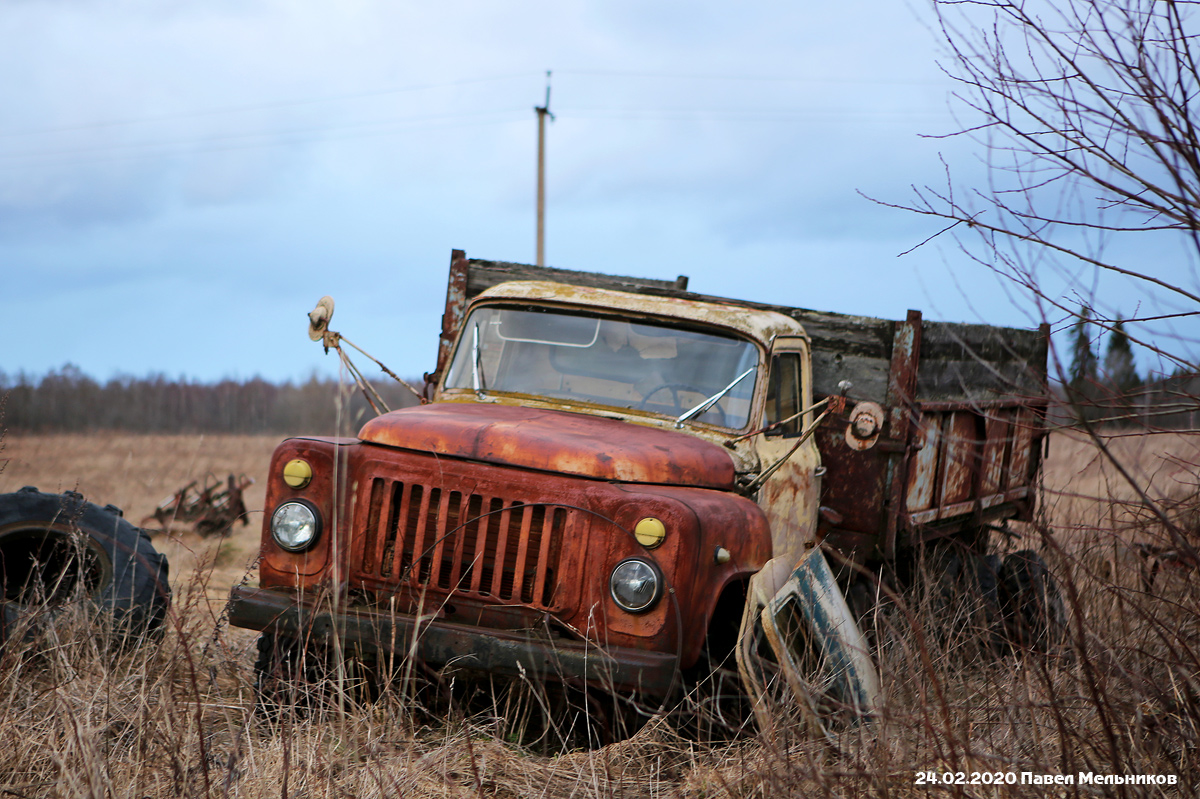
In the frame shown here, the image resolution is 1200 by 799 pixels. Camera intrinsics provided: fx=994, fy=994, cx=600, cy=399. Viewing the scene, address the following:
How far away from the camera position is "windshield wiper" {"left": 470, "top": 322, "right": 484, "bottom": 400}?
538cm

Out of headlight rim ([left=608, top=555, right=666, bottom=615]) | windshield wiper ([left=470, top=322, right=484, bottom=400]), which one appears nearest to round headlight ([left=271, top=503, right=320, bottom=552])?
windshield wiper ([left=470, top=322, right=484, bottom=400])

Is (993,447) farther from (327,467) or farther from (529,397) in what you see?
(327,467)

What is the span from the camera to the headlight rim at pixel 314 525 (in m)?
4.34

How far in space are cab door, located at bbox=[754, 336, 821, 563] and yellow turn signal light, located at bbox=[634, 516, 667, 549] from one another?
3.56ft

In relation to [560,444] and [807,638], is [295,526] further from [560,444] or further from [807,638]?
[807,638]

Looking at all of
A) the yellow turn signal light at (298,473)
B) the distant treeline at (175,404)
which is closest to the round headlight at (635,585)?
the yellow turn signal light at (298,473)

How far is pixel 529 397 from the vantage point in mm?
5266

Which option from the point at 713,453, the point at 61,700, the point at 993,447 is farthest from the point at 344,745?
the point at 993,447

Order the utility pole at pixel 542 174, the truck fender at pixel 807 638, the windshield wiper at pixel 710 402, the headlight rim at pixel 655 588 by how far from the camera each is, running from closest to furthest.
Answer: the truck fender at pixel 807 638 < the headlight rim at pixel 655 588 < the windshield wiper at pixel 710 402 < the utility pole at pixel 542 174

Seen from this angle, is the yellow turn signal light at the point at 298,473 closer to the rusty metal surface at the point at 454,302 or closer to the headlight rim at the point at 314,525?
the headlight rim at the point at 314,525

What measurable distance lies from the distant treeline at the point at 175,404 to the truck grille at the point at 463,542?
31.7 m

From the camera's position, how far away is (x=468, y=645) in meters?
3.95

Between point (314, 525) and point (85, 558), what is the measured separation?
1899 mm

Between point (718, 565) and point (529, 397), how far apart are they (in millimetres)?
1626
